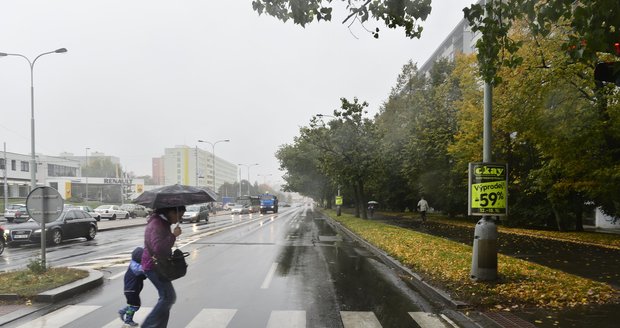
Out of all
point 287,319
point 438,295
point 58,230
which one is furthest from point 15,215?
point 438,295

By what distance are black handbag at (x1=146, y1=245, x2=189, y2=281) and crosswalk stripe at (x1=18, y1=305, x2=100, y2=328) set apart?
7.65 ft

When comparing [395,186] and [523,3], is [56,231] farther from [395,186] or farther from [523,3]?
[395,186]

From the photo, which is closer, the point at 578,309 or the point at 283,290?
the point at 578,309

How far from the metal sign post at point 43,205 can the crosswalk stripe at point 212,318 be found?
4.37 m

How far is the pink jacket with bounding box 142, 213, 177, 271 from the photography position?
4781 mm

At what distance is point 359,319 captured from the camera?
20.9 ft

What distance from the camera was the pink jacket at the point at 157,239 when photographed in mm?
4781

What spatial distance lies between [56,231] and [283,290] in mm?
12973

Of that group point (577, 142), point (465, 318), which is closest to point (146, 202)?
point (465, 318)

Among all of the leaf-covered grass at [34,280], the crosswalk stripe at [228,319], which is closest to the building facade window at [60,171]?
the leaf-covered grass at [34,280]

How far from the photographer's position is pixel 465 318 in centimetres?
638

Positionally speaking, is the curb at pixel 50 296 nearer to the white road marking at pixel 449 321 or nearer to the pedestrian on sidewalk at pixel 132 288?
the pedestrian on sidewalk at pixel 132 288

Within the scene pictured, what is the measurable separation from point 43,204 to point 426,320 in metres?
7.53

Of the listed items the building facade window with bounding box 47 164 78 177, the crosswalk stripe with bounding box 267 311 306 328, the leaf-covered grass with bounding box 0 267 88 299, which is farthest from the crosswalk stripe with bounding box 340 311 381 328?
the building facade window with bounding box 47 164 78 177
